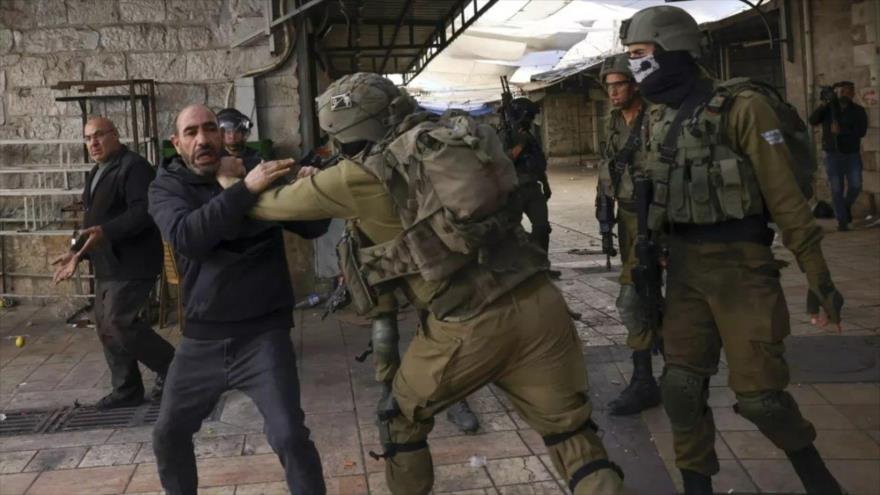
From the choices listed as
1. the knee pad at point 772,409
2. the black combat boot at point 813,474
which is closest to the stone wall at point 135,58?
the knee pad at point 772,409

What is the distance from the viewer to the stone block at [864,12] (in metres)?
11.7

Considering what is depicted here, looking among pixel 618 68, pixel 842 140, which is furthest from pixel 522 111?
pixel 842 140

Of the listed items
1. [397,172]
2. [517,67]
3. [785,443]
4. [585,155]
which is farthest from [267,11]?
[585,155]

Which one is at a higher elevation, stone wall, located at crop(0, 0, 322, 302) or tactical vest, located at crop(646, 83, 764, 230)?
stone wall, located at crop(0, 0, 322, 302)

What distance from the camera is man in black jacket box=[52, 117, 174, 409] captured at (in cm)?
530

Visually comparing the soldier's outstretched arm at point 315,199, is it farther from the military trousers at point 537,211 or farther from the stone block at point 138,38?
the stone block at point 138,38

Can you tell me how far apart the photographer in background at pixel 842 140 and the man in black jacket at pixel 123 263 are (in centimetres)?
931

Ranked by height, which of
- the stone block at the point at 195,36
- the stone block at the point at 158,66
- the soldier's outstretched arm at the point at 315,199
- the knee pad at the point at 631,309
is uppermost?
the stone block at the point at 195,36

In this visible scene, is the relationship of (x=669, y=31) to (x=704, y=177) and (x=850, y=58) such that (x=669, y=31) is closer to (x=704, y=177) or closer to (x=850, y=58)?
(x=704, y=177)

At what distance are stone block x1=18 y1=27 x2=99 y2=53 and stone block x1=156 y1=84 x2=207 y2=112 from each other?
78 centimetres

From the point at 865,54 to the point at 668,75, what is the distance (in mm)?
10127

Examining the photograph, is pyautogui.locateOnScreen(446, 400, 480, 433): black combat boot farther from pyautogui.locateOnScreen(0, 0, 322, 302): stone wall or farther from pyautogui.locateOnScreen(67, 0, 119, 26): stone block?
pyautogui.locateOnScreen(67, 0, 119, 26): stone block

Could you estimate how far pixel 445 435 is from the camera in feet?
15.2

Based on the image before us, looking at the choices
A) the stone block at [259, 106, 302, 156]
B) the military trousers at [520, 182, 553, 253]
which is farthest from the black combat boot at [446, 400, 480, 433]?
the stone block at [259, 106, 302, 156]
